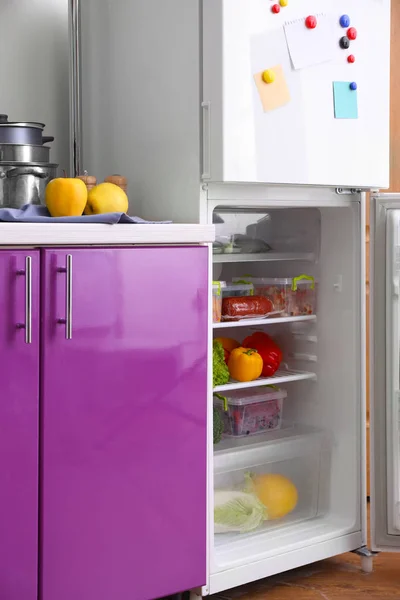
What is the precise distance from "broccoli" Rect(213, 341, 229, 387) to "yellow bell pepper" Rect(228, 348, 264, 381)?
39 mm

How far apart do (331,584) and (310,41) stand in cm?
154

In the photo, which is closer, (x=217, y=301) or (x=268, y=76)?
(x=268, y=76)

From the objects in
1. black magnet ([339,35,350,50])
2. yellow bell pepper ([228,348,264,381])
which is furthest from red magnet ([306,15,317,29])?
yellow bell pepper ([228,348,264,381])

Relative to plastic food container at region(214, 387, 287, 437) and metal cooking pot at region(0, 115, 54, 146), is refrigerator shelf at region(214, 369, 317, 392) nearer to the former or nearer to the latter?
plastic food container at region(214, 387, 287, 437)

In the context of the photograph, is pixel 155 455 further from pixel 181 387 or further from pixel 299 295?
pixel 299 295

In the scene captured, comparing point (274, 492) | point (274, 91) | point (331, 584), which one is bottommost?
point (331, 584)

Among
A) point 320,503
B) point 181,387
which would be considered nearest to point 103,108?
point 181,387

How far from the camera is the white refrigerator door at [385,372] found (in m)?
2.53

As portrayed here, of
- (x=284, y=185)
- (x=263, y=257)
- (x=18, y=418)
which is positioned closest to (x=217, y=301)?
(x=263, y=257)

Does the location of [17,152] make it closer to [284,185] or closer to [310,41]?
[284,185]

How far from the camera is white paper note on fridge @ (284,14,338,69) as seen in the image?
2.28 meters

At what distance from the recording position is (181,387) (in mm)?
2139

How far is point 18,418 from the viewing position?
6.11 feet

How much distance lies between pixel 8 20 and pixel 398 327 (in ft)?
4.74
